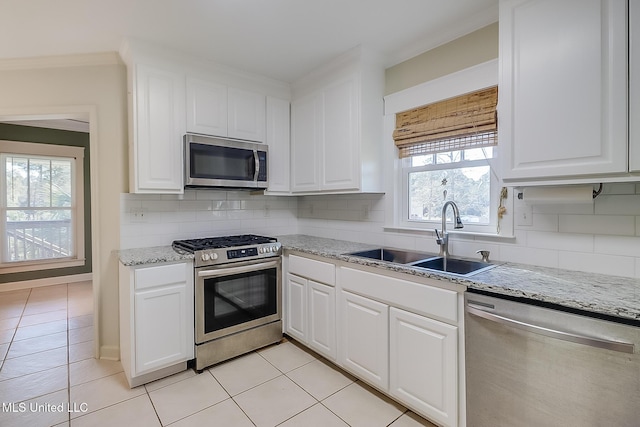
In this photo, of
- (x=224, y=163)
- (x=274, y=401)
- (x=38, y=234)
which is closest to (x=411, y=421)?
(x=274, y=401)

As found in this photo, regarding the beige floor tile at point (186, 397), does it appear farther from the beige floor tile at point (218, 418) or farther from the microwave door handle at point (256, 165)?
the microwave door handle at point (256, 165)

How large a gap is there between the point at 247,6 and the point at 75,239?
186 inches

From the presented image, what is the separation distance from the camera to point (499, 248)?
6.47 feet

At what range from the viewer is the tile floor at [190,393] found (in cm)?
183

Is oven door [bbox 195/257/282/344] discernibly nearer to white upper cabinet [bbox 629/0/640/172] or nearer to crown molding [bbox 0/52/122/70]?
crown molding [bbox 0/52/122/70]

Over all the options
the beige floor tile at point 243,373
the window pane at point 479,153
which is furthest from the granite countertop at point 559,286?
the beige floor tile at point 243,373

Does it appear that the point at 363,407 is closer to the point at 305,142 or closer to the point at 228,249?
the point at 228,249

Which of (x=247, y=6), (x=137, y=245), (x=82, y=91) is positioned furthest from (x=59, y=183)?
(x=247, y=6)

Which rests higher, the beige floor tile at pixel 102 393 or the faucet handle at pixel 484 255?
the faucet handle at pixel 484 255

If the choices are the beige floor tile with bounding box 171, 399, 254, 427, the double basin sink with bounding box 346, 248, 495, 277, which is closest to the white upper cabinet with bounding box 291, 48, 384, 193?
the double basin sink with bounding box 346, 248, 495, 277

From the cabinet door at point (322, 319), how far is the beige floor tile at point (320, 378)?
0.33ft

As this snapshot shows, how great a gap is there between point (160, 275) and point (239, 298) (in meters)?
0.64

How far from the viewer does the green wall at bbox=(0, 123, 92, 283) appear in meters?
4.26

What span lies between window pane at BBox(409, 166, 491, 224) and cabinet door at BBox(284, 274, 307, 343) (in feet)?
3.59
